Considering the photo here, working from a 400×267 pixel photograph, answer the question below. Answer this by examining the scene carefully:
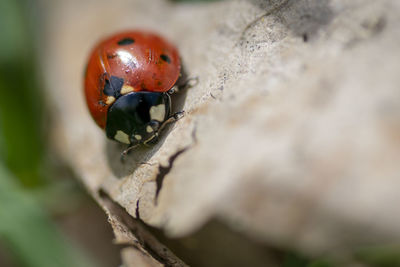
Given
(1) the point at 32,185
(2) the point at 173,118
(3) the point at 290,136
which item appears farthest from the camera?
(1) the point at 32,185

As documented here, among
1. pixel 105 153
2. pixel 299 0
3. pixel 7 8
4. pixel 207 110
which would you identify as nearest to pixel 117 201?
pixel 105 153

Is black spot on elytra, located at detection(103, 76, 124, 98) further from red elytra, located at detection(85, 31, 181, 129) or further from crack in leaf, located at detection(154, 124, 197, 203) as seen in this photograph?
crack in leaf, located at detection(154, 124, 197, 203)

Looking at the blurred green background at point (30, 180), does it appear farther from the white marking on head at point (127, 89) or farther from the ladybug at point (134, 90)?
the white marking on head at point (127, 89)

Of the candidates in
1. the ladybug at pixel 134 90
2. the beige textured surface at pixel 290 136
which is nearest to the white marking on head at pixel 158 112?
the ladybug at pixel 134 90

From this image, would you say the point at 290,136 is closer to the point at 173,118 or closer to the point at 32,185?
the point at 173,118

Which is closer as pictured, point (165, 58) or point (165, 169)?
point (165, 169)

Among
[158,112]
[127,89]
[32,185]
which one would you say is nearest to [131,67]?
[127,89]
